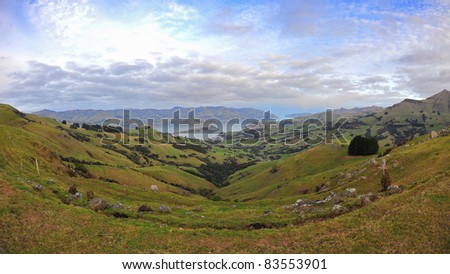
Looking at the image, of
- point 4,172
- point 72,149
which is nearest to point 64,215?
point 4,172

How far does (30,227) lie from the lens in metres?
26.5

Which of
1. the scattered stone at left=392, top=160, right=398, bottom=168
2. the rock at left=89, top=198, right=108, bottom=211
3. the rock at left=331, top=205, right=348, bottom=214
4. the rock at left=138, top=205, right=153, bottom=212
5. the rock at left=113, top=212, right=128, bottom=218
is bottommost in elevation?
the rock at left=138, top=205, right=153, bottom=212

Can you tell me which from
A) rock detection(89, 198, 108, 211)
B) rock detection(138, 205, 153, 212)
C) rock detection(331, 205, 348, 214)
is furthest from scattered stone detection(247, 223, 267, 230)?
rock detection(89, 198, 108, 211)

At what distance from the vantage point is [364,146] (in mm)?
103812

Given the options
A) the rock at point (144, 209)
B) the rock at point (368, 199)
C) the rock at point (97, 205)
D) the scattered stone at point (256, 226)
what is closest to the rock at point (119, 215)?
the rock at point (97, 205)

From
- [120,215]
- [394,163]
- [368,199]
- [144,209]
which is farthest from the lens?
[394,163]

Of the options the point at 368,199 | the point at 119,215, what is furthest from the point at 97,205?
the point at 368,199

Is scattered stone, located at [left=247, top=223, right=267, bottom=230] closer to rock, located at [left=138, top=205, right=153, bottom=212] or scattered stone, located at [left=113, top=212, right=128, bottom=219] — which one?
scattered stone, located at [left=113, top=212, right=128, bottom=219]

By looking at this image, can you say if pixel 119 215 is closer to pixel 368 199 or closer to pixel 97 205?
pixel 97 205

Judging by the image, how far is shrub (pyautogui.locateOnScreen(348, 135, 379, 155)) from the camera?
10200cm

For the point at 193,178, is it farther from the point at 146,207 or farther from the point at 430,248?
the point at 430,248

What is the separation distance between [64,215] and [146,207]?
1227cm

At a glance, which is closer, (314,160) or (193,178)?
(314,160)

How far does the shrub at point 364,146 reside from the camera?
335 feet
